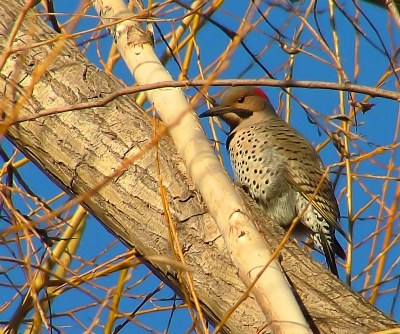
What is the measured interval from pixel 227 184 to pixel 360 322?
72cm

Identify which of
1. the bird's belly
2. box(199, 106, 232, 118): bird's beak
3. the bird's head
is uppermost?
the bird's head

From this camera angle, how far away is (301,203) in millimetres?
5094

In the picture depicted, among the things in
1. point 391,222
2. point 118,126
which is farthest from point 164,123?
point 391,222

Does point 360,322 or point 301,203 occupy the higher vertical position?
point 301,203

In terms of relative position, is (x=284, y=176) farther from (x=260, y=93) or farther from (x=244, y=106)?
(x=260, y=93)

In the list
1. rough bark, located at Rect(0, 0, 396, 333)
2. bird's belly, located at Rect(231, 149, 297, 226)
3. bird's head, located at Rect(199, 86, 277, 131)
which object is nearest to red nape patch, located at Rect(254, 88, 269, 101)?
bird's head, located at Rect(199, 86, 277, 131)

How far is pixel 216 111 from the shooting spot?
5.21 metres

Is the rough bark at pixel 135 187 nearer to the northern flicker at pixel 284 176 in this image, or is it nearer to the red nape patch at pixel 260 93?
the northern flicker at pixel 284 176

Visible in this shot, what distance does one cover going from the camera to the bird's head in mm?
5480

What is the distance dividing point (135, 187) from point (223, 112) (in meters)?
2.19

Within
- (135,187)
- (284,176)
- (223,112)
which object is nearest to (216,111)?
(223,112)

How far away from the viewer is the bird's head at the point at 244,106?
5480 mm

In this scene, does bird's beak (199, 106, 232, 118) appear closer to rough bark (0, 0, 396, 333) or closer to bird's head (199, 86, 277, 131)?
bird's head (199, 86, 277, 131)

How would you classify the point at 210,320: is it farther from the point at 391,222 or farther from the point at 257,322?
the point at 391,222
